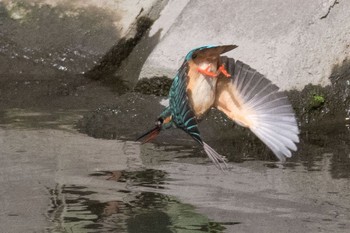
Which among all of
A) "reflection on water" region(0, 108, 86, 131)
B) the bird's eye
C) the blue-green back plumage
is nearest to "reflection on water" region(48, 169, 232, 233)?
the bird's eye

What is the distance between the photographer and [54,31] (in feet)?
25.9

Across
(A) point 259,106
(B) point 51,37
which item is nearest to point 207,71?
(A) point 259,106

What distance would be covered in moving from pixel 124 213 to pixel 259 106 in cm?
89

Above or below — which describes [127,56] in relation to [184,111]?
above

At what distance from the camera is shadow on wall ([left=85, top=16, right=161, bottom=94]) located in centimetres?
763

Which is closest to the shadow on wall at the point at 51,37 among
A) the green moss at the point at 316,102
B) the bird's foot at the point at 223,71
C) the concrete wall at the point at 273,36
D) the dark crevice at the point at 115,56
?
the dark crevice at the point at 115,56

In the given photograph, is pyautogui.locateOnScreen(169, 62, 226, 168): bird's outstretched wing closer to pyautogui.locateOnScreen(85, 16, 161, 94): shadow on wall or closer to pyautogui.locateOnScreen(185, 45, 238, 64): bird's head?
pyautogui.locateOnScreen(185, 45, 238, 64): bird's head

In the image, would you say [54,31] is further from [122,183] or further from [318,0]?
[122,183]

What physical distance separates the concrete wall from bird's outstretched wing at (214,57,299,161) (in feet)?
7.38

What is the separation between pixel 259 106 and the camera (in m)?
4.01

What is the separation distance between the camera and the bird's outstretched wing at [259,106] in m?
3.91

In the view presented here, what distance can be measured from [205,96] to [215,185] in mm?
1054

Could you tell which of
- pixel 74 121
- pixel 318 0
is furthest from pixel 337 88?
pixel 74 121

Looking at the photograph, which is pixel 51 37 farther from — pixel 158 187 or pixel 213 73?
pixel 213 73
